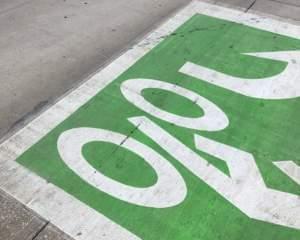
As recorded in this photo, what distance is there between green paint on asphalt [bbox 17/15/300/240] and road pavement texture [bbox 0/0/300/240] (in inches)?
8.4

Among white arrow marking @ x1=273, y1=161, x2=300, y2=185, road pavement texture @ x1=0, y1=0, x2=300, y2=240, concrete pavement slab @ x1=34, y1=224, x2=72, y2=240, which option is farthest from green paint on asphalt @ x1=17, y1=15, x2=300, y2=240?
concrete pavement slab @ x1=34, y1=224, x2=72, y2=240

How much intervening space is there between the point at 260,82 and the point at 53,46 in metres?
5.17

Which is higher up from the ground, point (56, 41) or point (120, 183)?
point (56, 41)

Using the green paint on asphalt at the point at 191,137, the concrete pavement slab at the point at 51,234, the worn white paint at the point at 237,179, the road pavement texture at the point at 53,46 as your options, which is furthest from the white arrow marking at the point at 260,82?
the concrete pavement slab at the point at 51,234

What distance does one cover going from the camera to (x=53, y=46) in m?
9.27

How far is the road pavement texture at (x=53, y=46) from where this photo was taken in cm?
544

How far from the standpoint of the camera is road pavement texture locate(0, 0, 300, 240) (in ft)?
17.8

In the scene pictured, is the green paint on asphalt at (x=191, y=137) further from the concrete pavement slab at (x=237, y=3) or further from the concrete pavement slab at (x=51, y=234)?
the concrete pavement slab at (x=237, y=3)

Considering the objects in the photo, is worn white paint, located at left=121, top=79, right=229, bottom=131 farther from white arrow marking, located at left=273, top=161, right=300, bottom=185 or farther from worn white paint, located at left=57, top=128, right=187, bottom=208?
white arrow marking, located at left=273, top=161, right=300, bottom=185

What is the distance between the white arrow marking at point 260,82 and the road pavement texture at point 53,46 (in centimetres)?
213

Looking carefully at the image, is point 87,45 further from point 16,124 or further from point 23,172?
point 23,172

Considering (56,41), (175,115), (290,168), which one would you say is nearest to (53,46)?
(56,41)

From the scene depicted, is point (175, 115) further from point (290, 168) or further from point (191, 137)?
point (290, 168)

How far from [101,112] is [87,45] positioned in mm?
2870
